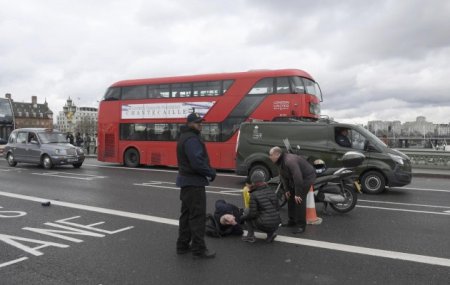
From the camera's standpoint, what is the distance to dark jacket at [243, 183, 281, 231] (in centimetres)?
587

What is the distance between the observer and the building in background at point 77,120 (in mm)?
38156

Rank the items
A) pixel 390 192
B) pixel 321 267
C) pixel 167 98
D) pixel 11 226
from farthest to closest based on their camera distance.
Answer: pixel 167 98 < pixel 390 192 < pixel 11 226 < pixel 321 267

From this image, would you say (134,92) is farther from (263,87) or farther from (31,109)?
(31,109)

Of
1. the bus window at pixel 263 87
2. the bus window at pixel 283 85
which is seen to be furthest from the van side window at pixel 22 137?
the bus window at pixel 283 85

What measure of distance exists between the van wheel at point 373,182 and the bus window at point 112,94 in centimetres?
1290

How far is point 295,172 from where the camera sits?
21.3 ft

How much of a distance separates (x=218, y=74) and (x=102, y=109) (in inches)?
270

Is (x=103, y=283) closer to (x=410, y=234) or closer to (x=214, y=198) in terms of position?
(x=410, y=234)

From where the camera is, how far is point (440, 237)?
20.5 ft

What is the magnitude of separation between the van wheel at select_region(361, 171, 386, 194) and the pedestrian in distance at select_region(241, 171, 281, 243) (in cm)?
614

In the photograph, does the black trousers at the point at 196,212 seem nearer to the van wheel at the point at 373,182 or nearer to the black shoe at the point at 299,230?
the black shoe at the point at 299,230

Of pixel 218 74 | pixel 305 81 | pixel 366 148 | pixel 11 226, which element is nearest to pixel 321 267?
pixel 11 226

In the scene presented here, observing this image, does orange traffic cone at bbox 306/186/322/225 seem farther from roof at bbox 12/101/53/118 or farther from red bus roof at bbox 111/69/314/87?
roof at bbox 12/101/53/118

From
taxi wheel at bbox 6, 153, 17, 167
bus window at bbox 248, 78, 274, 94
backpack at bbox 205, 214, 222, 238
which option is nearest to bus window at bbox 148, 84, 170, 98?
bus window at bbox 248, 78, 274, 94
